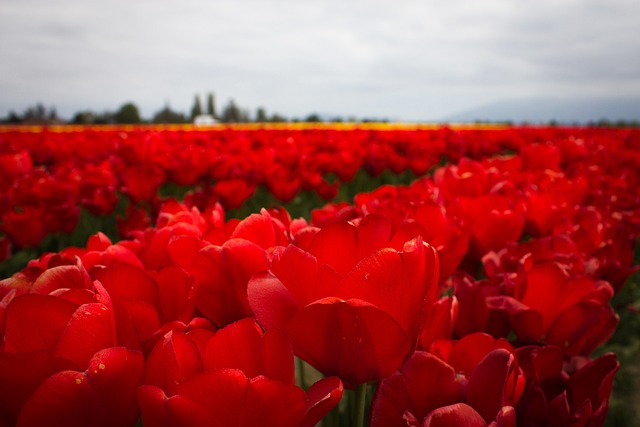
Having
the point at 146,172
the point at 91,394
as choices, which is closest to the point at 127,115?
the point at 146,172

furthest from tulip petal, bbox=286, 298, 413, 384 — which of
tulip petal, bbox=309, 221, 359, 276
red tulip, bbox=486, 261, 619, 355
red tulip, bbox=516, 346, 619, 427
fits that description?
red tulip, bbox=486, 261, 619, 355

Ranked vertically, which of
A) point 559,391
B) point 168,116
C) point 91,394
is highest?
point 168,116

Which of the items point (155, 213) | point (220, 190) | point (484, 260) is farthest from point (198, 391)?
point (220, 190)

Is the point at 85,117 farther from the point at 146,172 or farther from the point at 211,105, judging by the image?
the point at 146,172

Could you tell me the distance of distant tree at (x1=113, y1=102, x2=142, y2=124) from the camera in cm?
3344

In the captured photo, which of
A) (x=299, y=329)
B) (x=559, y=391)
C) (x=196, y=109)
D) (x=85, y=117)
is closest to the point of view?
(x=299, y=329)

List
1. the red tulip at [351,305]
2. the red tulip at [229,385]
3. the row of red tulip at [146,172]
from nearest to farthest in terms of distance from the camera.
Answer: the red tulip at [229,385]
the red tulip at [351,305]
the row of red tulip at [146,172]

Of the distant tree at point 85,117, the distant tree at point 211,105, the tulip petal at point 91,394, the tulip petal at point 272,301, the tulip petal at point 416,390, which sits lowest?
the tulip petal at point 416,390

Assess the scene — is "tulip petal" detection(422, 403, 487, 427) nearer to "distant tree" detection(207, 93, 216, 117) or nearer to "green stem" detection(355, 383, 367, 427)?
"green stem" detection(355, 383, 367, 427)

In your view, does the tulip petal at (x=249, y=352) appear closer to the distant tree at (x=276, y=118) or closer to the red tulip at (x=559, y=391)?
the red tulip at (x=559, y=391)

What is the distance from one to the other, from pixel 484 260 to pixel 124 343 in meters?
0.89

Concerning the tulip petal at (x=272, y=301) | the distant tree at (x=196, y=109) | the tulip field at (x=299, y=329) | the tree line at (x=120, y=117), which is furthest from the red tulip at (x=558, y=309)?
the distant tree at (x=196, y=109)

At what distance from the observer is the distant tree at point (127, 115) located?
33438 millimetres

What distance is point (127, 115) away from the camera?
33500mm
